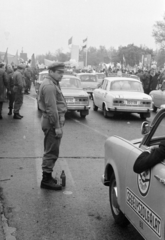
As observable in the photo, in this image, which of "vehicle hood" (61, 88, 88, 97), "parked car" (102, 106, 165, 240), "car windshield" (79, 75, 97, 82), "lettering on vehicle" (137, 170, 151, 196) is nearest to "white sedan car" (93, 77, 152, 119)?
"vehicle hood" (61, 88, 88, 97)

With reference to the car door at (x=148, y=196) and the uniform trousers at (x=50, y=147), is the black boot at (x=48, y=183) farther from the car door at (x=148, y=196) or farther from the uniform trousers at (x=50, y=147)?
the car door at (x=148, y=196)

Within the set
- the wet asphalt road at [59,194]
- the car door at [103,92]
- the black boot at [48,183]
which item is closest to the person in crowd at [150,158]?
the wet asphalt road at [59,194]

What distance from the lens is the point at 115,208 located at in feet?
14.7

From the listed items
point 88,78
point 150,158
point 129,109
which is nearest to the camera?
point 150,158

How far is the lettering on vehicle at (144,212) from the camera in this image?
10.3 ft

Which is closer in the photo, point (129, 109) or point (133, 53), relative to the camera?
point (129, 109)

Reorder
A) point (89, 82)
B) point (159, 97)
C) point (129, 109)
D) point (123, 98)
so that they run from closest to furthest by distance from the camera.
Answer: point (123, 98) → point (129, 109) → point (159, 97) → point (89, 82)

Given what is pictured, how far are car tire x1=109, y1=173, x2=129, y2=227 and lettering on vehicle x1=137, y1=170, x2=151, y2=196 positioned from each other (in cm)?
87

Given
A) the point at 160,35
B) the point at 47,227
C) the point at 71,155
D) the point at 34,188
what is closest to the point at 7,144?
the point at 71,155

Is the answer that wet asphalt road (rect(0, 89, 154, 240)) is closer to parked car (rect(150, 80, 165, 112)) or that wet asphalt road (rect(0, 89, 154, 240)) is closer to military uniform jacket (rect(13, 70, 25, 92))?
military uniform jacket (rect(13, 70, 25, 92))

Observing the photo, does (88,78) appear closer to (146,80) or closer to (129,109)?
(146,80)

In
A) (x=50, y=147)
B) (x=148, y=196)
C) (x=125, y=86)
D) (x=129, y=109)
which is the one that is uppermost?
(x=125, y=86)

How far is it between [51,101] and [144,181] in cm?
224

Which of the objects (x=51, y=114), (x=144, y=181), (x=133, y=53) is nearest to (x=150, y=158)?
(x=144, y=181)
